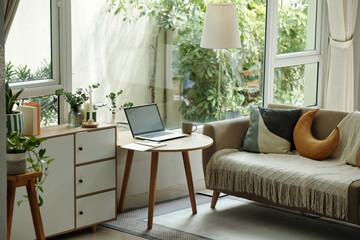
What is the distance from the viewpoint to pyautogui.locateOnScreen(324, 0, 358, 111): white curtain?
20.2 ft

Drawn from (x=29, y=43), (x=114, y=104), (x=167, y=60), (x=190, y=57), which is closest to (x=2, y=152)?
(x=29, y=43)

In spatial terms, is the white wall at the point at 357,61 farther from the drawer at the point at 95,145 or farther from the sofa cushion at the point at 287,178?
the drawer at the point at 95,145

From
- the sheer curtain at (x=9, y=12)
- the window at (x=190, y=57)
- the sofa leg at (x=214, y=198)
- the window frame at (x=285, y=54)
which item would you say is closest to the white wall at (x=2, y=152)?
the sheer curtain at (x=9, y=12)

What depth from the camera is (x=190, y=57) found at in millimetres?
5258

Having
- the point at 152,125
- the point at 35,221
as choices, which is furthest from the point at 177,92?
the point at 35,221

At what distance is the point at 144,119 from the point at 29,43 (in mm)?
940

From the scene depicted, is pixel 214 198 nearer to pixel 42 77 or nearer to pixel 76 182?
pixel 76 182

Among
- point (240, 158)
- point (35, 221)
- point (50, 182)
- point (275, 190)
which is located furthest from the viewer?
point (240, 158)

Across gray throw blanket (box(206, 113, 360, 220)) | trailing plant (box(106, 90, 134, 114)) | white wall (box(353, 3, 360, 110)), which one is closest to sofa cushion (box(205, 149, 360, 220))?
gray throw blanket (box(206, 113, 360, 220))

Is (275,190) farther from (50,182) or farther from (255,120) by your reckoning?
(50,182)

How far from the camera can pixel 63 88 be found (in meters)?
4.39

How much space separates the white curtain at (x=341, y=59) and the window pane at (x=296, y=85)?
0.18 meters

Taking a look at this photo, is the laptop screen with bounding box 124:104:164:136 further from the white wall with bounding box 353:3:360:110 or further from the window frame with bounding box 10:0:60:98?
the white wall with bounding box 353:3:360:110

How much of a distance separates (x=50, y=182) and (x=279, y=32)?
9.24ft
